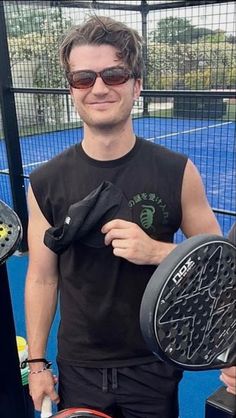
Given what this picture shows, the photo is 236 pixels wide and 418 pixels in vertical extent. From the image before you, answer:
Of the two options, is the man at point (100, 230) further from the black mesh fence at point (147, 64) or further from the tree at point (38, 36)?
the tree at point (38, 36)

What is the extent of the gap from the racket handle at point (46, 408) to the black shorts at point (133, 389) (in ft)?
0.39

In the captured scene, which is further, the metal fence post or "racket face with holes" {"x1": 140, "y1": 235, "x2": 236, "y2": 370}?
the metal fence post

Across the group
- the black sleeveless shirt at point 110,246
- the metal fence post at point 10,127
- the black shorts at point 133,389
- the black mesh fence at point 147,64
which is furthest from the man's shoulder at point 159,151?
the metal fence post at point 10,127

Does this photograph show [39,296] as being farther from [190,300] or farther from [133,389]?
[190,300]

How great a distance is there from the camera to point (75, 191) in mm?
1500

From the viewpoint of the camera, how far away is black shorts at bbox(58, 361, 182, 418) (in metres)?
1.55

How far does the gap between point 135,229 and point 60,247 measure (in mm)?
242

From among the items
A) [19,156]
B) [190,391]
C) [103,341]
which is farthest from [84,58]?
[19,156]

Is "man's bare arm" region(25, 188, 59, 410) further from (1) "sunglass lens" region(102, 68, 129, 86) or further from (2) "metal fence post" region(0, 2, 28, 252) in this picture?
(2) "metal fence post" region(0, 2, 28, 252)

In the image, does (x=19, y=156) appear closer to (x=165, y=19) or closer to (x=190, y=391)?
(x=190, y=391)

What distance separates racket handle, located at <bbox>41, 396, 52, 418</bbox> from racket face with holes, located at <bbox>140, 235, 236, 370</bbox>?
33.2 inches

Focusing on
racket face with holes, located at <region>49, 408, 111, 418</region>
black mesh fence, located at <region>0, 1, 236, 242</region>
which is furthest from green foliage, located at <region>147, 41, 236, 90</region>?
racket face with holes, located at <region>49, 408, 111, 418</region>

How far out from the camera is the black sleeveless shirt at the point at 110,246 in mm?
1475

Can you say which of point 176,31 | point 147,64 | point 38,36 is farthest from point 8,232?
point 176,31
